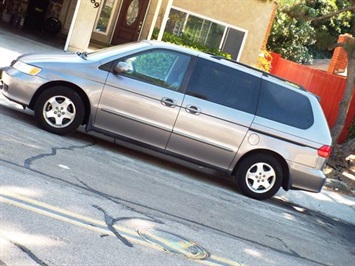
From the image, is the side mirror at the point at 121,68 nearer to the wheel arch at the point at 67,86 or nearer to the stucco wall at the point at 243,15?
the wheel arch at the point at 67,86

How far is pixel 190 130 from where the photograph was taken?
9414 mm

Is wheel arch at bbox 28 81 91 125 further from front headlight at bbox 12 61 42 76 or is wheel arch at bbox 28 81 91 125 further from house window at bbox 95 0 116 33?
house window at bbox 95 0 116 33

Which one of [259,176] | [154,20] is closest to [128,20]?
[154,20]

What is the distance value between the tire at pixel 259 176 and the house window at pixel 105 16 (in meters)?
17.0

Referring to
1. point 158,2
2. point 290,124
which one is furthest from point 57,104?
point 158,2

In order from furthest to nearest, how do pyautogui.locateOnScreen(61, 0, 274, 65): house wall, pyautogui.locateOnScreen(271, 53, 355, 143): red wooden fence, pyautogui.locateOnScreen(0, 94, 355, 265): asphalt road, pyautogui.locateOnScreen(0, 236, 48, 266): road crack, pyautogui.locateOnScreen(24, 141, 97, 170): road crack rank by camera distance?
1. pyautogui.locateOnScreen(61, 0, 274, 65): house wall
2. pyautogui.locateOnScreen(271, 53, 355, 143): red wooden fence
3. pyautogui.locateOnScreen(24, 141, 97, 170): road crack
4. pyautogui.locateOnScreen(0, 94, 355, 265): asphalt road
5. pyautogui.locateOnScreen(0, 236, 48, 266): road crack

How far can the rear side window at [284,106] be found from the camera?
384 inches

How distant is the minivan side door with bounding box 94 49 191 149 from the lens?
30.4ft

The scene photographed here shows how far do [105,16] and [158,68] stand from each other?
16.9 m

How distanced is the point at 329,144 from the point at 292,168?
2.20ft

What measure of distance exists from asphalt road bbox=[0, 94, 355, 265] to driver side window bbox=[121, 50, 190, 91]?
4.00ft

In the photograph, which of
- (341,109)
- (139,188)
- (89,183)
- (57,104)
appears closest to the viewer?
(89,183)

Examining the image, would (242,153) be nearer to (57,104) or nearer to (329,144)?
(329,144)

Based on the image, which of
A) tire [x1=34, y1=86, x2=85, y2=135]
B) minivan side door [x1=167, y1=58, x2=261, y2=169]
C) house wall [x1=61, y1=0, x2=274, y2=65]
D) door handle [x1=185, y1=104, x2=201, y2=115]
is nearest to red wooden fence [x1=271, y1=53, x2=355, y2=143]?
house wall [x1=61, y1=0, x2=274, y2=65]
